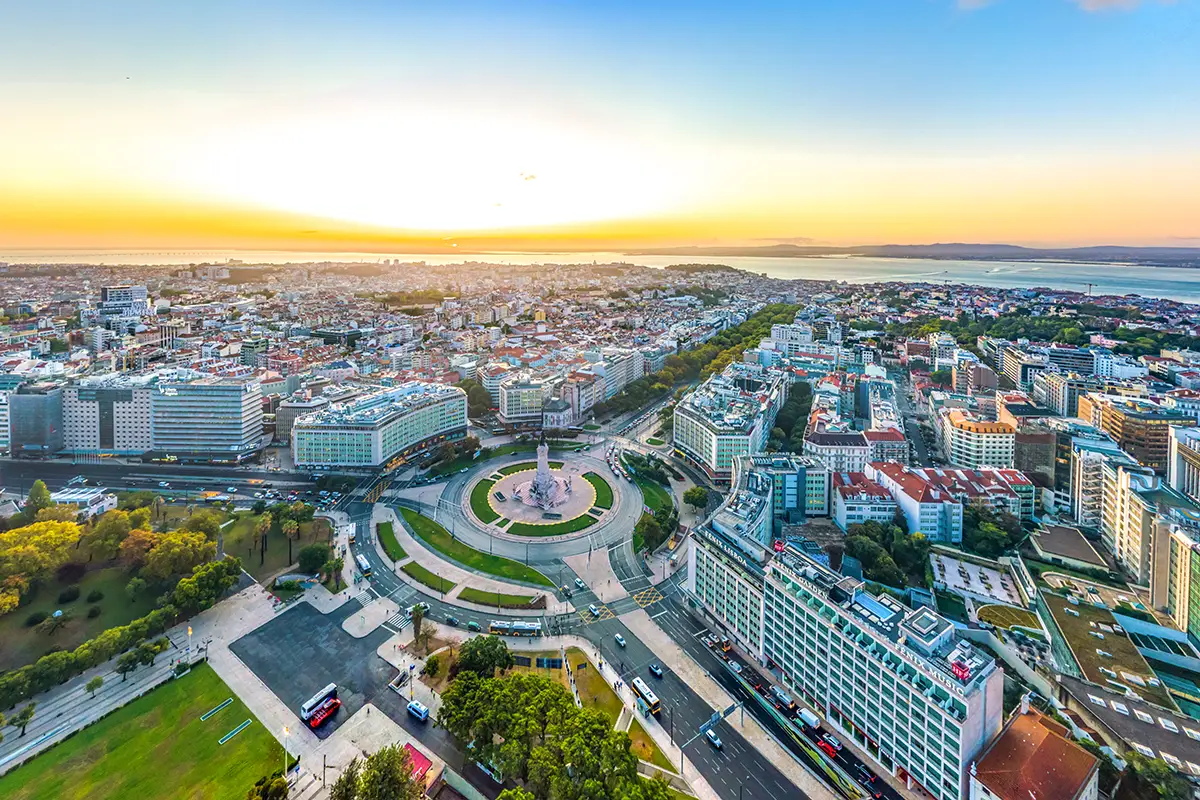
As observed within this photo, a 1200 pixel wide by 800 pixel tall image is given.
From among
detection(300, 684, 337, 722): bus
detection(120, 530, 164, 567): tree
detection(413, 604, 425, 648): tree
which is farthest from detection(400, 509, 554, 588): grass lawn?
detection(120, 530, 164, 567): tree

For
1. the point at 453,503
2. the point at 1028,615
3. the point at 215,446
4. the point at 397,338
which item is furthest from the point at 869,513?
the point at 397,338

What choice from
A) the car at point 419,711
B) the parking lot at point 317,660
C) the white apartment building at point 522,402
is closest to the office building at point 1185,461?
the car at point 419,711

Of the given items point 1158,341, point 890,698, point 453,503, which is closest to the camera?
point 890,698

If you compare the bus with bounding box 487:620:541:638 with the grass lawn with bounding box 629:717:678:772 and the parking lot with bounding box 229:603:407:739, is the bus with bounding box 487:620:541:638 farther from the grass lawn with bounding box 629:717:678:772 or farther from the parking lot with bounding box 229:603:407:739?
the grass lawn with bounding box 629:717:678:772

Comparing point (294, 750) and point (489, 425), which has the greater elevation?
point (489, 425)

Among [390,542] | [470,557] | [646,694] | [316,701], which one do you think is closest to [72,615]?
[390,542]

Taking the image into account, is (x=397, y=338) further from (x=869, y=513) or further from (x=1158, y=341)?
(x=1158, y=341)

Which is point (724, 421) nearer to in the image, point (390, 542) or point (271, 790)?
point (390, 542)

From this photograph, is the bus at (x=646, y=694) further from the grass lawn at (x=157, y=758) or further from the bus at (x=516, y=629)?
the grass lawn at (x=157, y=758)
